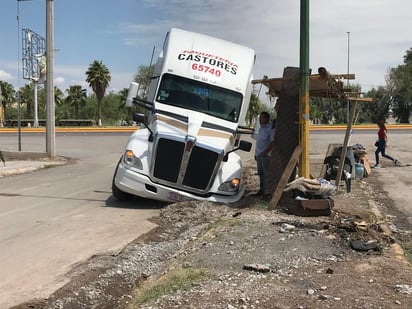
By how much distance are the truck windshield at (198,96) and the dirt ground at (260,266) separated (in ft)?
10.2

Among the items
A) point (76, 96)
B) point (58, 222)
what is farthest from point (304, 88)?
point (76, 96)

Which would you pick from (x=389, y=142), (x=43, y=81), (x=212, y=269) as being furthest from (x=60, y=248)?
(x=389, y=142)

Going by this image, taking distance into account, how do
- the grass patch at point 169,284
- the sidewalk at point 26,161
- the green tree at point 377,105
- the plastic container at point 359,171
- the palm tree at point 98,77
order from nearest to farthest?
the grass patch at point 169,284, the plastic container at point 359,171, the sidewalk at point 26,161, the palm tree at point 98,77, the green tree at point 377,105

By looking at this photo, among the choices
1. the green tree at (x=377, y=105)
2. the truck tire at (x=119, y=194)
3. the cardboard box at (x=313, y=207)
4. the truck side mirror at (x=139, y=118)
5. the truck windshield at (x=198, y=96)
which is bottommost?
the truck tire at (x=119, y=194)

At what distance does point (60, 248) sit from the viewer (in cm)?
722

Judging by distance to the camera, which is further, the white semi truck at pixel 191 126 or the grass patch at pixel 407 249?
the white semi truck at pixel 191 126

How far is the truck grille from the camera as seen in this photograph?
33.6 ft

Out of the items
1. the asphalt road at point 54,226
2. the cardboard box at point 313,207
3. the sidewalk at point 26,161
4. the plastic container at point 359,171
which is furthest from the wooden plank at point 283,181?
the sidewalk at point 26,161

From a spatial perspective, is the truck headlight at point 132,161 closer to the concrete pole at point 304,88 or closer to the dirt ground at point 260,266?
the dirt ground at point 260,266

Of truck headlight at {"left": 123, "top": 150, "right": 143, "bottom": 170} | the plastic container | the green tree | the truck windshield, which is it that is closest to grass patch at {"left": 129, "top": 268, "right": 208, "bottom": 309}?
truck headlight at {"left": 123, "top": 150, "right": 143, "bottom": 170}

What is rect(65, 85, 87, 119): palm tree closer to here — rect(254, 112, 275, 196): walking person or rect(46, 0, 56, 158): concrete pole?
rect(46, 0, 56, 158): concrete pole

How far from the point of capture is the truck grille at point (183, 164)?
10.2m

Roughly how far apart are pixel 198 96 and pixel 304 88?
2.76m

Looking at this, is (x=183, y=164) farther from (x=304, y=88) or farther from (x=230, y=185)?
(x=304, y=88)
